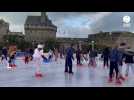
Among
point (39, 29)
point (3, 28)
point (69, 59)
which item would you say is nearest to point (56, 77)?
point (69, 59)

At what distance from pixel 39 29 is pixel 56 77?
130 centimetres

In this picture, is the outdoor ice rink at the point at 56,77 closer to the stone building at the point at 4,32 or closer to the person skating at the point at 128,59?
the person skating at the point at 128,59

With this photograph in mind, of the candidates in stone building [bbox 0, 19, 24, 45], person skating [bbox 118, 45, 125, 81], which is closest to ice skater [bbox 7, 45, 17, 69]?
stone building [bbox 0, 19, 24, 45]

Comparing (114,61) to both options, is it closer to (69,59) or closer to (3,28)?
(69,59)

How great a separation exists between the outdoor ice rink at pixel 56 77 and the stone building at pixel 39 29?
28.7 inches

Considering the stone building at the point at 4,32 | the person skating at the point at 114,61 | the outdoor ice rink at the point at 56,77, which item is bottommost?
the outdoor ice rink at the point at 56,77

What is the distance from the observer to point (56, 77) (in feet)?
79.5

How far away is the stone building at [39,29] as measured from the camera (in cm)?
2412

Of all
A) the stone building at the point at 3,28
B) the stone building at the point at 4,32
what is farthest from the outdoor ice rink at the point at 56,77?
the stone building at the point at 3,28

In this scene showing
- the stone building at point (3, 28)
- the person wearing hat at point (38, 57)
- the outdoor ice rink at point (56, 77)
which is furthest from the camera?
the person wearing hat at point (38, 57)

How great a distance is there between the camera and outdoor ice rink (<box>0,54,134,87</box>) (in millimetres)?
23594

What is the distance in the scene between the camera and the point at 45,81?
78.3 ft
